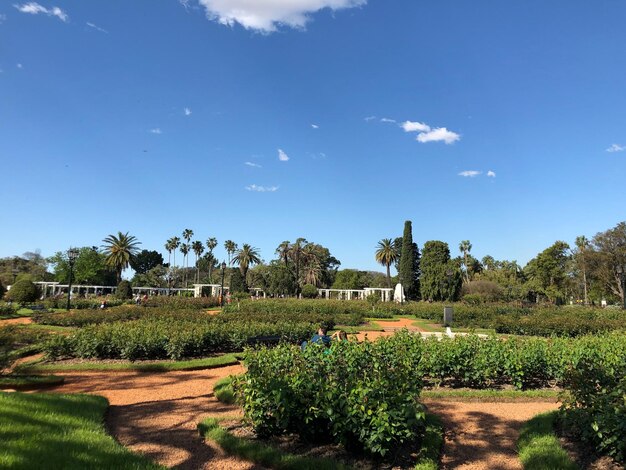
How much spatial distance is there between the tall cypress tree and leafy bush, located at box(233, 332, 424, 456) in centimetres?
4966

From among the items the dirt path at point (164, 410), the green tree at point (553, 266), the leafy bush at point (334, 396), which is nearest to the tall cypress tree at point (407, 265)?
the green tree at point (553, 266)

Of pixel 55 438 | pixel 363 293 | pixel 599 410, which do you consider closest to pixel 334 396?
pixel 599 410

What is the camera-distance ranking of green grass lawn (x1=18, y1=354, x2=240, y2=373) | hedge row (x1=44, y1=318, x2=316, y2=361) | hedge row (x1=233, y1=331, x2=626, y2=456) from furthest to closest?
1. hedge row (x1=44, y1=318, x2=316, y2=361)
2. green grass lawn (x1=18, y1=354, x2=240, y2=373)
3. hedge row (x1=233, y1=331, x2=626, y2=456)

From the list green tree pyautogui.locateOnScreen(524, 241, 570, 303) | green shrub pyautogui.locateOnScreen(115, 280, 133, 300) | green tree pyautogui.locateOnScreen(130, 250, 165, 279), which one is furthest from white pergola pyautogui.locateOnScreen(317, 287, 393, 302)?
green tree pyautogui.locateOnScreen(130, 250, 165, 279)

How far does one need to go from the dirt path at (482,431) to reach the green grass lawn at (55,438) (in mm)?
3580

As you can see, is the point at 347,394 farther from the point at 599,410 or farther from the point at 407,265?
the point at 407,265

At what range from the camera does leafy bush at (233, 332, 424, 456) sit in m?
4.37

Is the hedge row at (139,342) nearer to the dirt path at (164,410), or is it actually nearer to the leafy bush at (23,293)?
the dirt path at (164,410)

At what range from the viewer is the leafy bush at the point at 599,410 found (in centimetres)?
418

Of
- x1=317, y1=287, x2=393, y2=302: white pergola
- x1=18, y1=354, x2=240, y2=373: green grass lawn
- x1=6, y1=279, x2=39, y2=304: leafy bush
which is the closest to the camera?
x1=18, y1=354, x2=240, y2=373: green grass lawn

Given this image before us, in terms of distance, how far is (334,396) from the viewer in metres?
4.68

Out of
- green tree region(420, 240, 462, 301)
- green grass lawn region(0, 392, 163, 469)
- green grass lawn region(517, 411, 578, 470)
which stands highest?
green tree region(420, 240, 462, 301)

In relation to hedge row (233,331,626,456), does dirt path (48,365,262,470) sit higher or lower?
lower

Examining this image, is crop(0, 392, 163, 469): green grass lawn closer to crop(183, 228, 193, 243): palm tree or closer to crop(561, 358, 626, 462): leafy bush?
crop(561, 358, 626, 462): leafy bush
